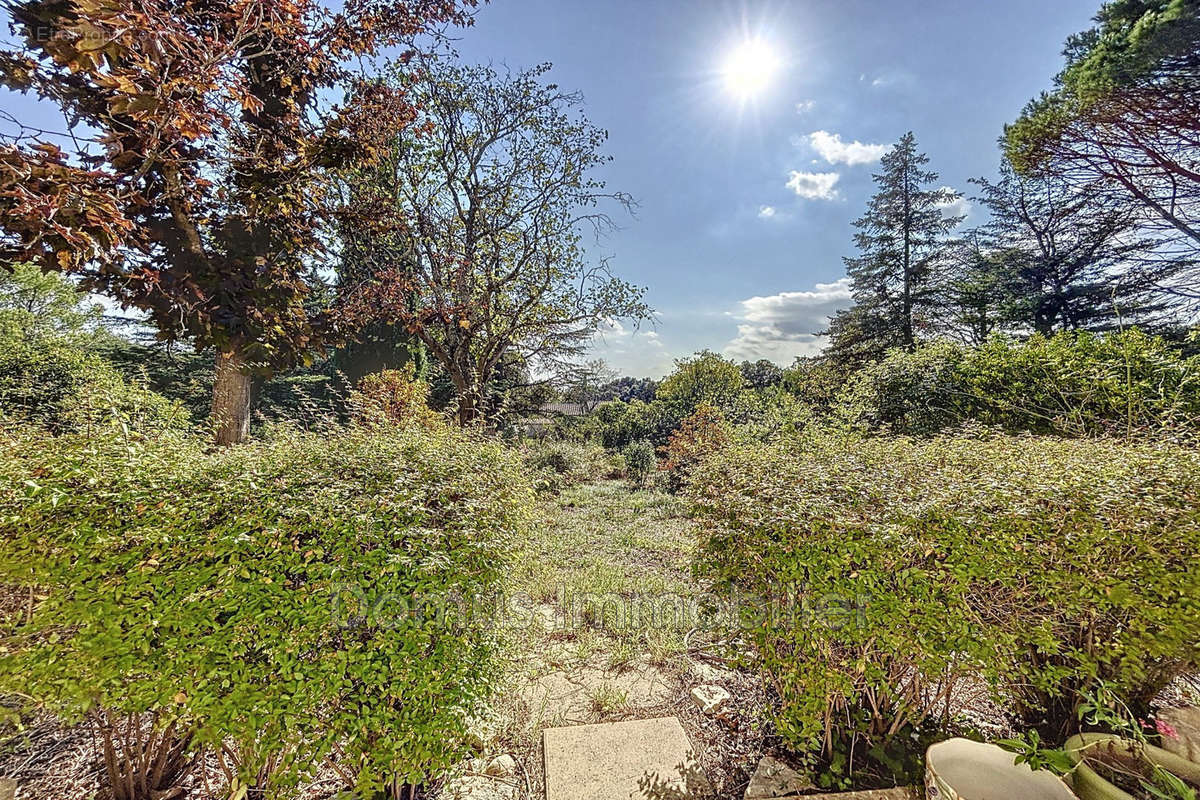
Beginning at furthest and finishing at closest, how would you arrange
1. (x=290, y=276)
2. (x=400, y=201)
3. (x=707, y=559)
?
(x=400, y=201), (x=290, y=276), (x=707, y=559)

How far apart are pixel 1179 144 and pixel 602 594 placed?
13107 millimetres

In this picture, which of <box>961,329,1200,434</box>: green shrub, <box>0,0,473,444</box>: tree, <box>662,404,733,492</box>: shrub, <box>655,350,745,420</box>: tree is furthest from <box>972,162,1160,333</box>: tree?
<box>0,0,473,444</box>: tree

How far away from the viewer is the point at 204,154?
268 cm

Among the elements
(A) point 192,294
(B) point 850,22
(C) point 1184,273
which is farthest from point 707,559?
(C) point 1184,273

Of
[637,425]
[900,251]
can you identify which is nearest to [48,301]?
[637,425]

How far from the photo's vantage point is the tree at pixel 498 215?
21.4 feet

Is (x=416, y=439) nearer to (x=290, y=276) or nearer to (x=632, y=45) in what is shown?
(x=290, y=276)

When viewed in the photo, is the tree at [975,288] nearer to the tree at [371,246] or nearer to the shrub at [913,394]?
the shrub at [913,394]

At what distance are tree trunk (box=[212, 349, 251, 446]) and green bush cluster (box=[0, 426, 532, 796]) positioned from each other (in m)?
1.55

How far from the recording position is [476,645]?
1.67 meters

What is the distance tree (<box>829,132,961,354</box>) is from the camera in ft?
51.0

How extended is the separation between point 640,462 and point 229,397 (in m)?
9.87

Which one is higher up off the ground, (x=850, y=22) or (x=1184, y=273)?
(x=1184, y=273)

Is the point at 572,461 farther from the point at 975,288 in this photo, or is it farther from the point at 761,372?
the point at 761,372
